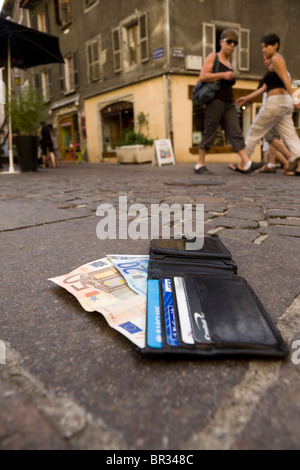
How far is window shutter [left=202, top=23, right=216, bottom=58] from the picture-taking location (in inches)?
494

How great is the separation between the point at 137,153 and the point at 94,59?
21.4ft

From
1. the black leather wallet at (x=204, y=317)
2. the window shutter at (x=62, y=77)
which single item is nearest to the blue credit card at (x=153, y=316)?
the black leather wallet at (x=204, y=317)

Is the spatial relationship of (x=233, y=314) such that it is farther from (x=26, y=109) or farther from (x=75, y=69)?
(x=75, y=69)

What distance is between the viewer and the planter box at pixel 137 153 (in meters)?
11.9

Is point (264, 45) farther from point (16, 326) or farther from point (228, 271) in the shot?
point (16, 326)

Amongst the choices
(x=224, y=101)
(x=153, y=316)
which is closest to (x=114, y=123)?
(x=224, y=101)

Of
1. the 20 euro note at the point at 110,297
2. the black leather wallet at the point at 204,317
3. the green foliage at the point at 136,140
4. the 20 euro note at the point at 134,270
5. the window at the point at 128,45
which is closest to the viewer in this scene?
the black leather wallet at the point at 204,317

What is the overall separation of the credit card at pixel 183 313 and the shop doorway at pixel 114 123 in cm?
1411

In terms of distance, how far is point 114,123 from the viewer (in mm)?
15539

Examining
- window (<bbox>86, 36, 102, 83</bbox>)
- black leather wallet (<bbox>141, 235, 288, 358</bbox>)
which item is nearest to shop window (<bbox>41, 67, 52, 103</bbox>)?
window (<bbox>86, 36, 102, 83</bbox>)

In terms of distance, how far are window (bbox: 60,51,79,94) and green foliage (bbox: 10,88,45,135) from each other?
10330 millimetres

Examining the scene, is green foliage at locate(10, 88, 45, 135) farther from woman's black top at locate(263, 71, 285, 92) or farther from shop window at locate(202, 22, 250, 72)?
shop window at locate(202, 22, 250, 72)

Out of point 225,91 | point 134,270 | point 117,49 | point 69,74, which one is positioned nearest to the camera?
point 134,270

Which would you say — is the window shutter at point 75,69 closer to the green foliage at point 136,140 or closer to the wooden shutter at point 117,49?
the wooden shutter at point 117,49
